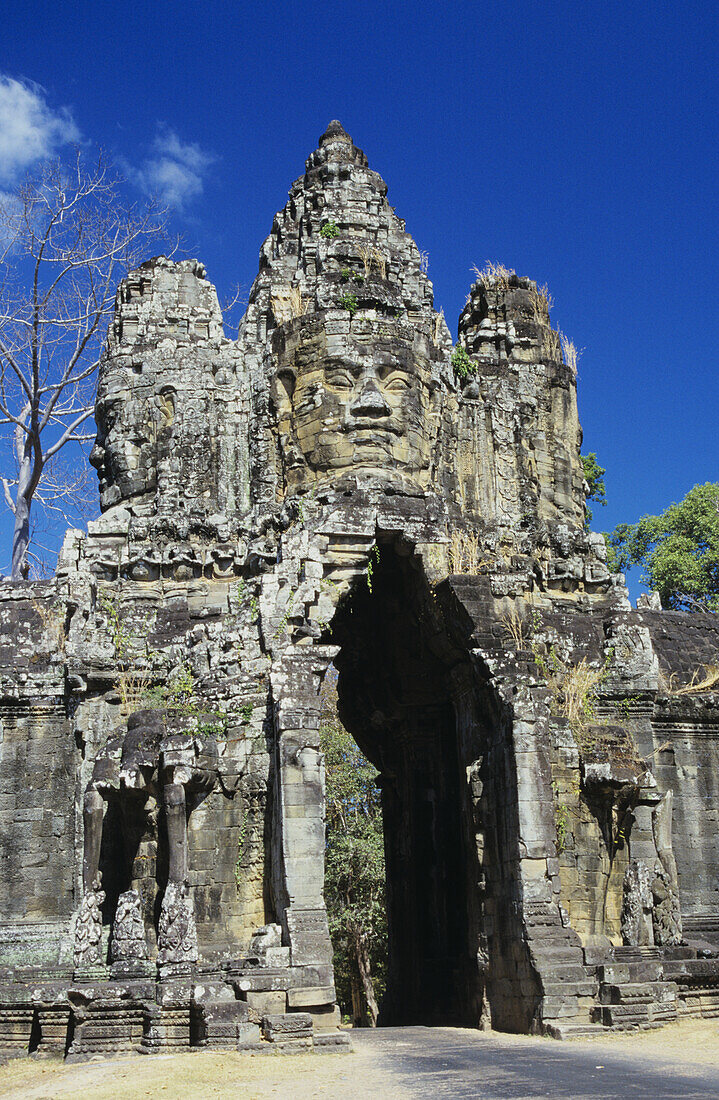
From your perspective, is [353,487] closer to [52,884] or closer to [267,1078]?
[52,884]

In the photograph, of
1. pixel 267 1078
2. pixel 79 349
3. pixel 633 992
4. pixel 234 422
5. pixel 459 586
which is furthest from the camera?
pixel 79 349

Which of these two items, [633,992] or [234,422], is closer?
[633,992]

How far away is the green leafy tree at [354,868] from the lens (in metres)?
27.1

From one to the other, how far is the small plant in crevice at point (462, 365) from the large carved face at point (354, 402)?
189cm

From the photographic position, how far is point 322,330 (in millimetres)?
17766

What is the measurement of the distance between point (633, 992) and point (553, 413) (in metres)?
10.3

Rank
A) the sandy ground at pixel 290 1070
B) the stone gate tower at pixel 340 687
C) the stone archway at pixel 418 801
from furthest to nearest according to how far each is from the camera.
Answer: the stone archway at pixel 418 801
the stone gate tower at pixel 340 687
the sandy ground at pixel 290 1070

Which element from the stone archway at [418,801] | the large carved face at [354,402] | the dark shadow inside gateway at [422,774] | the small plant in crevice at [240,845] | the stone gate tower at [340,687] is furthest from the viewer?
the large carved face at [354,402]

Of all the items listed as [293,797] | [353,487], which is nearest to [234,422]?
[353,487]

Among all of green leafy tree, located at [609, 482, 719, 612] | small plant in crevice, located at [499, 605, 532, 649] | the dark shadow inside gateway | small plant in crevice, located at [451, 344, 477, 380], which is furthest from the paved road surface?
green leafy tree, located at [609, 482, 719, 612]

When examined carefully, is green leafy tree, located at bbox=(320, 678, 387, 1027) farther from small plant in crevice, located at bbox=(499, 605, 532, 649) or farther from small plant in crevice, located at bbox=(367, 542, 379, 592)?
small plant in crevice, located at bbox=(499, 605, 532, 649)

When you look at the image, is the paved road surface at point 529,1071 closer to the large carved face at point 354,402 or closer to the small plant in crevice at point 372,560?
the small plant in crevice at point 372,560

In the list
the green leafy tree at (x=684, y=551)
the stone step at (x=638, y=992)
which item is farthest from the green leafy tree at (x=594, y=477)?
the stone step at (x=638, y=992)

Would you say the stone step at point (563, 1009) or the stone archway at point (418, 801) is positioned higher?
the stone archway at point (418, 801)
